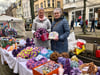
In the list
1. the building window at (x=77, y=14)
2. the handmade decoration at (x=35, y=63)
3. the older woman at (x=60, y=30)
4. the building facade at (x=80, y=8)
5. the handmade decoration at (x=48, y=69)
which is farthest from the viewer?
the building window at (x=77, y=14)

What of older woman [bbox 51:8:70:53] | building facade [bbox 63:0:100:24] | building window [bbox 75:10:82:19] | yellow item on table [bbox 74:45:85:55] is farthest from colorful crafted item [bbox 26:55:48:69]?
building window [bbox 75:10:82:19]

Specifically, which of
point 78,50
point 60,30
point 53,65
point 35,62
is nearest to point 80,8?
point 78,50

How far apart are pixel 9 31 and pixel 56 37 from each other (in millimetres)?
3122

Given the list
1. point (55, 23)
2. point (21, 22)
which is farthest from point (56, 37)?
point (21, 22)

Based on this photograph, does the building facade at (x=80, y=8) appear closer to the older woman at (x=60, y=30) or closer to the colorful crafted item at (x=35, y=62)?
the older woman at (x=60, y=30)

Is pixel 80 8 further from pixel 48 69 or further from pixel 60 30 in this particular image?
pixel 48 69

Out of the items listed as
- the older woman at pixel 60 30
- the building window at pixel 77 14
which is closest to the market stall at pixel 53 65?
the older woman at pixel 60 30

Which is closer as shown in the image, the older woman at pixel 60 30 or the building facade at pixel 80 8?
the older woman at pixel 60 30

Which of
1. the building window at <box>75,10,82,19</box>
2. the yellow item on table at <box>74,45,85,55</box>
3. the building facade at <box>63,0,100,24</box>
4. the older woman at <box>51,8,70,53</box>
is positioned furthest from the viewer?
the building window at <box>75,10,82,19</box>

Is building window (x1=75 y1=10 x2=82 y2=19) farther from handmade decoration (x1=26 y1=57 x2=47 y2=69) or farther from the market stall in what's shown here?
handmade decoration (x1=26 y1=57 x2=47 y2=69)

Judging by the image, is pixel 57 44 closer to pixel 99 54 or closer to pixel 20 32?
pixel 99 54

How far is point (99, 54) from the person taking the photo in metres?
3.57

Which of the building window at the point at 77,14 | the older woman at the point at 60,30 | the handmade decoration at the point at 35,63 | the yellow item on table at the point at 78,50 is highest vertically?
the building window at the point at 77,14

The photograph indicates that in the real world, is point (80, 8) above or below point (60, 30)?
above
